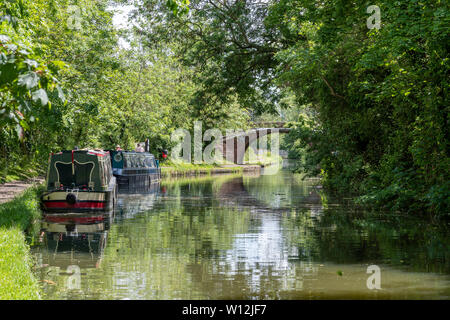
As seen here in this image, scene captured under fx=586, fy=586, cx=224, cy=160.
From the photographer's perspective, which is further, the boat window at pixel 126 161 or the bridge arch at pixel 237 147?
the bridge arch at pixel 237 147

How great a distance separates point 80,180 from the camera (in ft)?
58.4

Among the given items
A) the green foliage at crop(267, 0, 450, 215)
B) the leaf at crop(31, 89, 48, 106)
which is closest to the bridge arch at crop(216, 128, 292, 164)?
the green foliage at crop(267, 0, 450, 215)

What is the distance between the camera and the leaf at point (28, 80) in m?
4.61

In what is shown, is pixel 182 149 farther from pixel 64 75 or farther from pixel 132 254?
pixel 132 254

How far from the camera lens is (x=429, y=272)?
9109 mm

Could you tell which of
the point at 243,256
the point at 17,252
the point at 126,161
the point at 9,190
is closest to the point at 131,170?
the point at 126,161

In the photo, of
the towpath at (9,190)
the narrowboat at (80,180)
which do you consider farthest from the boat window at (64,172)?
the towpath at (9,190)

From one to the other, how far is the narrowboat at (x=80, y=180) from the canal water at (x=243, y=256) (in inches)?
34.0

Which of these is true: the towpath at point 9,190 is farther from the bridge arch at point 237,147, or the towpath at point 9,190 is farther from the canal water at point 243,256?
the bridge arch at point 237,147

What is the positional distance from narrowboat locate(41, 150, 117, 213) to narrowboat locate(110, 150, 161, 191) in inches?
445

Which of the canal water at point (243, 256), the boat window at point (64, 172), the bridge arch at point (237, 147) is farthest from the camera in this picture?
the bridge arch at point (237, 147)
